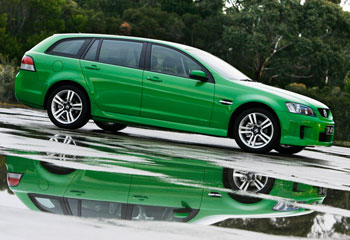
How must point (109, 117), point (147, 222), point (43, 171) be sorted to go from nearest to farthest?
point (147, 222), point (43, 171), point (109, 117)

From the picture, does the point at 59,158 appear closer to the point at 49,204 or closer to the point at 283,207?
the point at 49,204

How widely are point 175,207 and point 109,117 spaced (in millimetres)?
6443

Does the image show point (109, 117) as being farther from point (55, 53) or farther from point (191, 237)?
point (191, 237)

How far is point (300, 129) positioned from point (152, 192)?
18.1 ft

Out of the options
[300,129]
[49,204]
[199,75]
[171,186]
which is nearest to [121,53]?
[199,75]

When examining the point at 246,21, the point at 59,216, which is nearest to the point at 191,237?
the point at 59,216

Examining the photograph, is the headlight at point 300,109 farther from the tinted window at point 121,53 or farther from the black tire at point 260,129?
the tinted window at point 121,53

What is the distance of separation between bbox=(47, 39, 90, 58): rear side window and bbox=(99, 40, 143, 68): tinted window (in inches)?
14.9

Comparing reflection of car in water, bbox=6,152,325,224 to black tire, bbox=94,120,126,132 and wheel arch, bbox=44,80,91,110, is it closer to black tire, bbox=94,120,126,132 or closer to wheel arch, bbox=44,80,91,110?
wheel arch, bbox=44,80,91,110

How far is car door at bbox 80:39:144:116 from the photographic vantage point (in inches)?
430

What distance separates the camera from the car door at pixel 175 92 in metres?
10.5

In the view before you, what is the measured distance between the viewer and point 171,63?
1094 cm

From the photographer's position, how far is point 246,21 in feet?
201

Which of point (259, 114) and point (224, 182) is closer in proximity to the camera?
point (224, 182)
